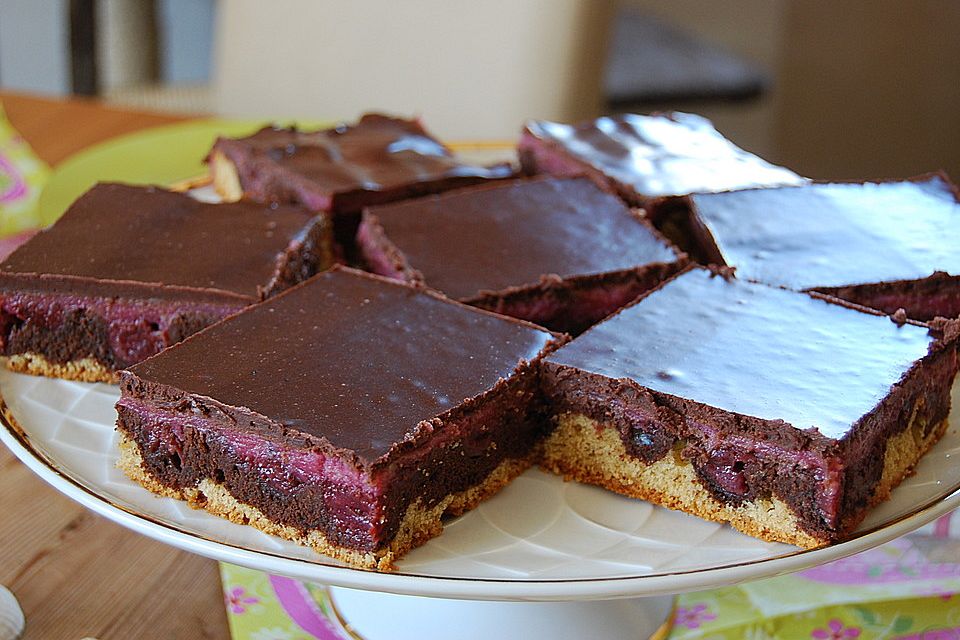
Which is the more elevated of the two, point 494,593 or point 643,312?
point 643,312

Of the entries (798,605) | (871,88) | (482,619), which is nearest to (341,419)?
(482,619)

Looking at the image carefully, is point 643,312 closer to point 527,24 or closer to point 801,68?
point 527,24

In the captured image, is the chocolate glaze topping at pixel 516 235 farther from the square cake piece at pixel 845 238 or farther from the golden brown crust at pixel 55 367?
the golden brown crust at pixel 55 367

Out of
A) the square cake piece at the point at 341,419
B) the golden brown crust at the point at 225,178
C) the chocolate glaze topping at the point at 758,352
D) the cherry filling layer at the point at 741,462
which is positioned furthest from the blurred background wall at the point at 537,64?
the cherry filling layer at the point at 741,462

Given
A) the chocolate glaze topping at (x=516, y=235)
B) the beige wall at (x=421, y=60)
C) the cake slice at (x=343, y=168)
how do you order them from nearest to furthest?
the chocolate glaze topping at (x=516, y=235), the cake slice at (x=343, y=168), the beige wall at (x=421, y=60)

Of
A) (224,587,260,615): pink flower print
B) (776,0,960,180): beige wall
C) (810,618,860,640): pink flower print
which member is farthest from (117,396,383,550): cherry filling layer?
(776,0,960,180): beige wall

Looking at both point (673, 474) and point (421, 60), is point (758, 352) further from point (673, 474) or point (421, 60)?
point (421, 60)

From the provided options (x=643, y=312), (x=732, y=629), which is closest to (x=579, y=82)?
(x=643, y=312)
